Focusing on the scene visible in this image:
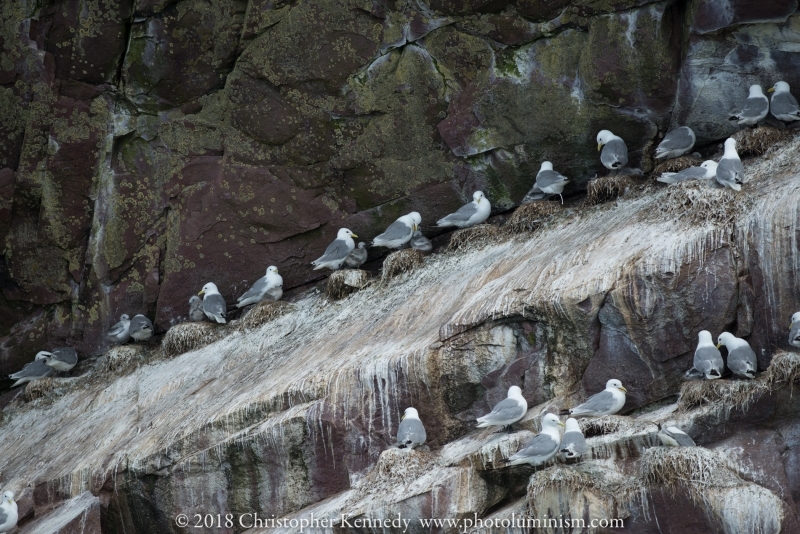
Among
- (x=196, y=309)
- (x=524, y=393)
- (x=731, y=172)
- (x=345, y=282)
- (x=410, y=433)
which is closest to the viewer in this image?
(x=410, y=433)

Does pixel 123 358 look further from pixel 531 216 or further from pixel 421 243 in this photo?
pixel 531 216

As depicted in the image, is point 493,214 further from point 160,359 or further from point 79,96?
point 79,96

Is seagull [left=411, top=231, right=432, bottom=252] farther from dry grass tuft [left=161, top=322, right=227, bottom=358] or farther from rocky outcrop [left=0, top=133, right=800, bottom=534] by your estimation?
dry grass tuft [left=161, top=322, right=227, bottom=358]

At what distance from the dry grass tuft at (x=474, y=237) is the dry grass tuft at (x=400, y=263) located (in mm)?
419

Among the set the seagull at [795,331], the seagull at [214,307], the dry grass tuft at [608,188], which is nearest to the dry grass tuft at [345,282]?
the seagull at [214,307]

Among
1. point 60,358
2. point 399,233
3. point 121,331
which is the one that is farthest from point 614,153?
point 60,358

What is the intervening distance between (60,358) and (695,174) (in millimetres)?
8037

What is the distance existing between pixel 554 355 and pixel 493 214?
3828mm

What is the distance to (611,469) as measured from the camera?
33.1 ft

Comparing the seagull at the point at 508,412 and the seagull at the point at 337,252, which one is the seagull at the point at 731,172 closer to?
the seagull at the point at 508,412

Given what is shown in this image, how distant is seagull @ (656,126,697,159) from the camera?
1349cm

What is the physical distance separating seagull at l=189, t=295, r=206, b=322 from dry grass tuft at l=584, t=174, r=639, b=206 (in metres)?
4.87

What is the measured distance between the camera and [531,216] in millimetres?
13719

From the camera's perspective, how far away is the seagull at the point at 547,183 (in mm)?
13930
